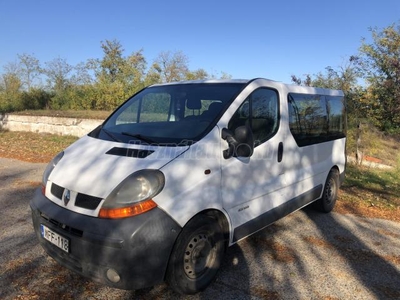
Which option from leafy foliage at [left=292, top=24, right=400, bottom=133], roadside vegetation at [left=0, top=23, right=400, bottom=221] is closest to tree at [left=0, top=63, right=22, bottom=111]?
roadside vegetation at [left=0, top=23, right=400, bottom=221]

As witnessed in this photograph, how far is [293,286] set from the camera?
9.69 feet

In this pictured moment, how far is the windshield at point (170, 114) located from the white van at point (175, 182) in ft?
0.05

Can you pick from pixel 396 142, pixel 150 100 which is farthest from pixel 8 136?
pixel 396 142

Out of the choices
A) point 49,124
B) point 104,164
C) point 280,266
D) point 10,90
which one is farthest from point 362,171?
point 10,90

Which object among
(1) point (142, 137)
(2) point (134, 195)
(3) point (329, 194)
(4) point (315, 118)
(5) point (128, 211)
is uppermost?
(4) point (315, 118)

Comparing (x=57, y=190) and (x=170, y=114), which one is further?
(x=170, y=114)

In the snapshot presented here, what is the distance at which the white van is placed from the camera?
2.27 m

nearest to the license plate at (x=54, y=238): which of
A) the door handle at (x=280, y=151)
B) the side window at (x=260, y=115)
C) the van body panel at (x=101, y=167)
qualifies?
the van body panel at (x=101, y=167)

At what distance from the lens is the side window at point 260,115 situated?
3.11 m

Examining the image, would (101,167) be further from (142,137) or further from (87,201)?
(142,137)

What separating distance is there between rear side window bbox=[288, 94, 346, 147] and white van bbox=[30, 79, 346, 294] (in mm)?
32

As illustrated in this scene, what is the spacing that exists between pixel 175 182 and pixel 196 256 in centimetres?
74

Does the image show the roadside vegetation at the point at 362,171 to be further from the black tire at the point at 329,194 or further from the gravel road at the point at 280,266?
the gravel road at the point at 280,266

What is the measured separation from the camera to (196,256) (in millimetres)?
2693
